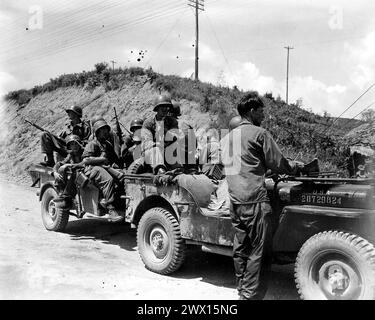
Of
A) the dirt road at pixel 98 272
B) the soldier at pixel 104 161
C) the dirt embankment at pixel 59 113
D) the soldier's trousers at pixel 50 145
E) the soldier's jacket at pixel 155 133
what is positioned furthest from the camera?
the dirt embankment at pixel 59 113

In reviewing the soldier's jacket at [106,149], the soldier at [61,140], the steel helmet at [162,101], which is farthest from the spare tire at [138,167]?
the soldier at [61,140]

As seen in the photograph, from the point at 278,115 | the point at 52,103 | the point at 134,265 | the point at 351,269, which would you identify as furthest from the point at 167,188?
the point at 52,103

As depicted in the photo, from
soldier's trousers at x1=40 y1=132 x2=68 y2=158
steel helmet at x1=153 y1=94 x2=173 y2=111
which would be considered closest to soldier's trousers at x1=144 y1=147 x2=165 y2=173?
steel helmet at x1=153 y1=94 x2=173 y2=111

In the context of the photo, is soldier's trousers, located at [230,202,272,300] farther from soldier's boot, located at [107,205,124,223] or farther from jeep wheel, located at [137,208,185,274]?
soldier's boot, located at [107,205,124,223]

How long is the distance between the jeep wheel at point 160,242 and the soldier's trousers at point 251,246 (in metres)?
1.45

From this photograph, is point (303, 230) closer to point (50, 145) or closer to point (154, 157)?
point (154, 157)

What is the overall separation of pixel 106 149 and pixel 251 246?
4501 mm

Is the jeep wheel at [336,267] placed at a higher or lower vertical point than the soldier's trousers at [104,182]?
lower

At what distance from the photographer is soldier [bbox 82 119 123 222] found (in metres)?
7.64

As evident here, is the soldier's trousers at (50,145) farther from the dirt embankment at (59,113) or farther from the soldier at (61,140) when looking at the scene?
the dirt embankment at (59,113)

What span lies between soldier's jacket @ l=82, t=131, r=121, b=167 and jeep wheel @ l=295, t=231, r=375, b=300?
4.66m

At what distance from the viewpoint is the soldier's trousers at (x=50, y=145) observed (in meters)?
9.73

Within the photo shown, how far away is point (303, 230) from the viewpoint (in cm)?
503
